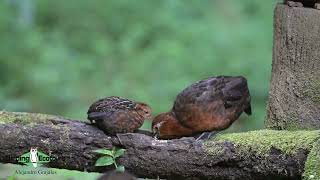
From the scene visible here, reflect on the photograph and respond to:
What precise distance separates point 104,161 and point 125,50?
778 centimetres

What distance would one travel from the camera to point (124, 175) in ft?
11.9

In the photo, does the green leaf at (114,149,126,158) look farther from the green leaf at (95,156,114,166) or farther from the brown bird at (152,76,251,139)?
the brown bird at (152,76,251,139)

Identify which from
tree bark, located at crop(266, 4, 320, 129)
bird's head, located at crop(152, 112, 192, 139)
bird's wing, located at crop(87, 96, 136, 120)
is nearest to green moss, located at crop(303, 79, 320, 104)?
tree bark, located at crop(266, 4, 320, 129)

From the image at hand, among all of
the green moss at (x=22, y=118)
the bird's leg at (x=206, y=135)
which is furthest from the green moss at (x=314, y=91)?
the green moss at (x=22, y=118)

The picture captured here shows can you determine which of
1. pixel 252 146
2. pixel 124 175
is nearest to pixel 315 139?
pixel 252 146

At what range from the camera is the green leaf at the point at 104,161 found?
4.51 metres

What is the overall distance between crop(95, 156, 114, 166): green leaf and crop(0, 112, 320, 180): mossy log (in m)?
0.09

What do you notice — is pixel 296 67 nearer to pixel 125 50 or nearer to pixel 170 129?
pixel 170 129

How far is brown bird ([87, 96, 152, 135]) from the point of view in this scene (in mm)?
4742

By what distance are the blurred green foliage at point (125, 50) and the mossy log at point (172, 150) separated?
4.89 m

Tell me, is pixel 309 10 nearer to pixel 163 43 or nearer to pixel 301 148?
pixel 301 148

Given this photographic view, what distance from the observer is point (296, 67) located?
507 cm

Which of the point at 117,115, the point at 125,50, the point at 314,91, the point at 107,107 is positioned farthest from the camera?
the point at 125,50

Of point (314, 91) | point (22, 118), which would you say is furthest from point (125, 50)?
point (314, 91)
